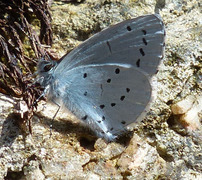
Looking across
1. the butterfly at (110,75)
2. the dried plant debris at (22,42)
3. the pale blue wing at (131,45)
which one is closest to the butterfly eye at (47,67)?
the butterfly at (110,75)

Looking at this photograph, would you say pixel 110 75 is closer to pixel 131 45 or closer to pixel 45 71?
pixel 131 45

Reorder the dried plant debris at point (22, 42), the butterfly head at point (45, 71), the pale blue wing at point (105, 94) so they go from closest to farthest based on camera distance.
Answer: the pale blue wing at point (105, 94) → the dried plant debris at point (22, 42) → the butterfly head at point (45, 71)

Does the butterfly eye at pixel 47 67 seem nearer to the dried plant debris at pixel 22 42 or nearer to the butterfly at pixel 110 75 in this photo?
the butterfly at pixel 110 75

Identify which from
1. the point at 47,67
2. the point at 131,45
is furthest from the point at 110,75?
the point at 47,67

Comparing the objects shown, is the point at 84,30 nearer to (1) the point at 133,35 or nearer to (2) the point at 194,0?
(1) the point at 133,35

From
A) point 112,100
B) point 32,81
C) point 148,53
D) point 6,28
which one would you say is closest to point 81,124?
point 112,100
